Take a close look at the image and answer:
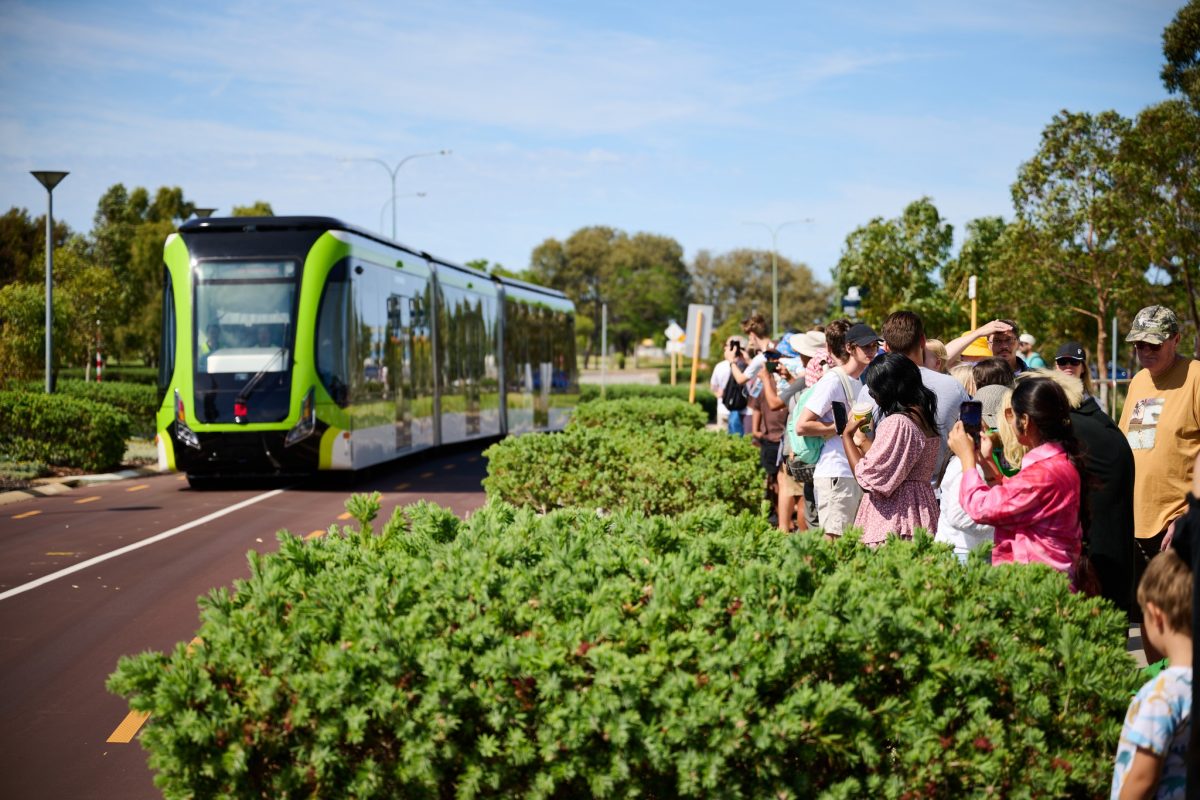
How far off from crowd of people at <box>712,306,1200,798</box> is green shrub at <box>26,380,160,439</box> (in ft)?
79.8

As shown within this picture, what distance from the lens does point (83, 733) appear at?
654 cm

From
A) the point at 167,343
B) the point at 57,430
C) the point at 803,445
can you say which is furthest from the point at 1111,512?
the point at 57,430

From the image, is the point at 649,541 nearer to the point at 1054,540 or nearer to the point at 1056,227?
the point at 1054,540

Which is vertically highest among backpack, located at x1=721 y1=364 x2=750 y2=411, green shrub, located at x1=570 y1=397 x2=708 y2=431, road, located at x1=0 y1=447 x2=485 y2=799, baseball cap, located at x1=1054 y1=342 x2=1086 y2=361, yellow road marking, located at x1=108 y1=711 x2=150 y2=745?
baseball cap, located at x1=1054 y1=342 x2=1086 y2=361

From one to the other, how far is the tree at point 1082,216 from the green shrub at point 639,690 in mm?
30957

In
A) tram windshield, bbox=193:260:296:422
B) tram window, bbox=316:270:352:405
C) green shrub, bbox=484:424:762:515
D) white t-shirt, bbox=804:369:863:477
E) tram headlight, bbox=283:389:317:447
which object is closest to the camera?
white t-shirt, bbox=804:369:863:477

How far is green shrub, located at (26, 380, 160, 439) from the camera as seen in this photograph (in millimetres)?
29953

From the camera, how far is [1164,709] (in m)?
3.48

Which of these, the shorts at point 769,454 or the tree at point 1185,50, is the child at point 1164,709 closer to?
the shorts at point 769,454

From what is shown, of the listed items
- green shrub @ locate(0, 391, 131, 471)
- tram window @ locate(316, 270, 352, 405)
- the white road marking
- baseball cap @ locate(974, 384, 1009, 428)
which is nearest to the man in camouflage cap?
baseball cap @ locate(974, 384, 1009, 428)

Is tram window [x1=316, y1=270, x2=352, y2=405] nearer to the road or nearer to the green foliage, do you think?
the road

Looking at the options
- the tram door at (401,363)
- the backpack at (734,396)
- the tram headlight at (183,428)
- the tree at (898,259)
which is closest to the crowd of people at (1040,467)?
the backpack at (734,396)

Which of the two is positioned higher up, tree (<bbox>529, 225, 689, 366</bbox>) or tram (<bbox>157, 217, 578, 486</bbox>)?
tree (<bbox>529, 225, 689, 366</bbox>)

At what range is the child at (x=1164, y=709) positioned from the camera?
3482 millimetres
